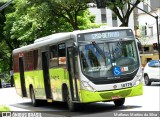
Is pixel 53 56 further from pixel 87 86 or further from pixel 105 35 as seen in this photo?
pixel 87 86

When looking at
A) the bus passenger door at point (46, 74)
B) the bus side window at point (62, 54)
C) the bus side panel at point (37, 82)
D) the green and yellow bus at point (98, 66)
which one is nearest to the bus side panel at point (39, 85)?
the bus side panel at point (37, 82)

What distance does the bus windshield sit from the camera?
54.6ft

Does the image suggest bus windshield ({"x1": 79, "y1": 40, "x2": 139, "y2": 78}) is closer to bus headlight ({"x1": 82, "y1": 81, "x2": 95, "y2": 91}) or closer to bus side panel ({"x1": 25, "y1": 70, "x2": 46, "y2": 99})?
bus headlight ({"x1": 82, "y1": 81, "x2": 95, "y2": 91})

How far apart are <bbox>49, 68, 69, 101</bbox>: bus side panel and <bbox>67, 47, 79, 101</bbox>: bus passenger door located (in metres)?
0.38

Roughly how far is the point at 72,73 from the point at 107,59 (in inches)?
54.2

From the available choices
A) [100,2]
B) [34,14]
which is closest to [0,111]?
[100,2]

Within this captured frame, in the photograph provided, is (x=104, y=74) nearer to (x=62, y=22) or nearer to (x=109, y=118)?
(x=109, y=118)

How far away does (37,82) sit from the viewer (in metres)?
22.3

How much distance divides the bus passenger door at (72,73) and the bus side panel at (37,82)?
3.83 meters

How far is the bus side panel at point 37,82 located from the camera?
21578 mm

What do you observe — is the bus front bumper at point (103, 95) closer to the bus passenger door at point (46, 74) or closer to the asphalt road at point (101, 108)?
the asphalt road at point (101, 108)

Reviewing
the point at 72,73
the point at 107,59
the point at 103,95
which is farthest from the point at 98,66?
the point at 72,73

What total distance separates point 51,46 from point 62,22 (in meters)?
34.4

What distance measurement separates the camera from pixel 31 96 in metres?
24.1
